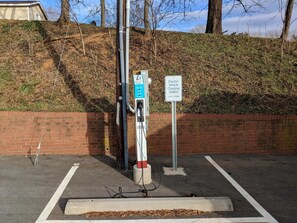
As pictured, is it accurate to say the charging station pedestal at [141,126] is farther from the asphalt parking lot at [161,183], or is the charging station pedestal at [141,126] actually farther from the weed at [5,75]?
the weed at [5,75]

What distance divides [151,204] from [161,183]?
4.39 feet

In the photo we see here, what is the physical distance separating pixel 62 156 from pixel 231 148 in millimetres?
4234

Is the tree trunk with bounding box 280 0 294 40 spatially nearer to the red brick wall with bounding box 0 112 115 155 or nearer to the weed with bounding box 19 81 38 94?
the red brick wall with bounding box 0 112 115 155

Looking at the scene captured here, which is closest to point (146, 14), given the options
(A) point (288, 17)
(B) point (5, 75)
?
(B) point (5, 75)

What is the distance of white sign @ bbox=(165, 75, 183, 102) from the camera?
23.9 ft

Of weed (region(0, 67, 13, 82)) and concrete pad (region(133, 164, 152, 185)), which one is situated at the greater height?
weed (region(0, 67, 13, 82))

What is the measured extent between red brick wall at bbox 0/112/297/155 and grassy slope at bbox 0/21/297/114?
0.83m

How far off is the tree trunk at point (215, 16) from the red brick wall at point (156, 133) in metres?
7.25

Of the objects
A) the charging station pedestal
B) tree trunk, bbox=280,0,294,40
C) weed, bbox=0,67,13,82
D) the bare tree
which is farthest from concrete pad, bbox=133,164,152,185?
tree trunk, bbox=280,0,294,40

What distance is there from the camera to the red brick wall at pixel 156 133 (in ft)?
28.9

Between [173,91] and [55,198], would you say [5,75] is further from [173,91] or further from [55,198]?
[55,198]

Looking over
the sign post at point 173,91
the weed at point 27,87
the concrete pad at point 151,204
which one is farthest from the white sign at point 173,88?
the weed at point 27,87

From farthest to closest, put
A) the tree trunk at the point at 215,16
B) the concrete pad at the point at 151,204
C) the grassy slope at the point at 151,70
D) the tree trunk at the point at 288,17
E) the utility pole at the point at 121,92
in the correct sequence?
the tree trunk at the point at 215,16 < the tree trunk at the point at 288,17 < the grassy slope at the point at 151,70 < the utility pole at the point at 121,92 < the concrete pad at the point at 151,204

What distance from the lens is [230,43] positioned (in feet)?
46.7
